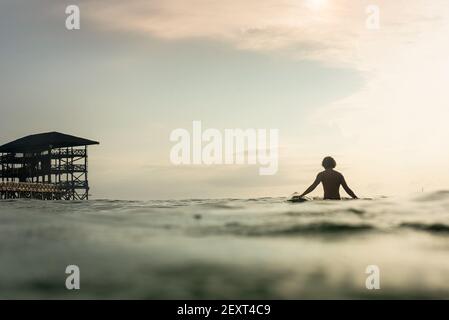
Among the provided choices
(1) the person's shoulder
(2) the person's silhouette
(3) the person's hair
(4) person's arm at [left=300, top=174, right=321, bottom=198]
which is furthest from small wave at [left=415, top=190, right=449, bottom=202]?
(4) person's arm at [left=300, top=174, right=321, bottom=198]

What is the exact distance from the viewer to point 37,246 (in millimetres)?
6996

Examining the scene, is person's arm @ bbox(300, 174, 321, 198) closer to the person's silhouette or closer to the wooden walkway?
the person's silhouette

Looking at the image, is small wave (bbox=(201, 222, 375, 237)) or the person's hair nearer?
small wave (bbox=(201, 222, 375, 237))

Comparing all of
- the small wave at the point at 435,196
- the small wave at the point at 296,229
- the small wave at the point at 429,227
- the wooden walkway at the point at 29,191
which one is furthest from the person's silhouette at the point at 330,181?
the wooden walkway at the point at 29,191

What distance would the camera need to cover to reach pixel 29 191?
4103 centimetres

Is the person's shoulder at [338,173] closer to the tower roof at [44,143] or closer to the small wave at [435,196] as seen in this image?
the small wave at [435,196]

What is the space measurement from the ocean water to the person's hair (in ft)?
10.5

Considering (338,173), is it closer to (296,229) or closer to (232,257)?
(296,229)

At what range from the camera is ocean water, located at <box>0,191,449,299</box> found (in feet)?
17.0

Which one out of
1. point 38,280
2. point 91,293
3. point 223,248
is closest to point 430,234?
point 223,248

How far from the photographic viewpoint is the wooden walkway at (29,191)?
38.4 m

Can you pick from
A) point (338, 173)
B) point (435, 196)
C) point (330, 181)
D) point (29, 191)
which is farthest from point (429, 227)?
point (29, 191)

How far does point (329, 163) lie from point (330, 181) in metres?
0.50

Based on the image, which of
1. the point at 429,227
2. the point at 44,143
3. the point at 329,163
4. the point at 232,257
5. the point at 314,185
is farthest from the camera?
the point at 44,143
